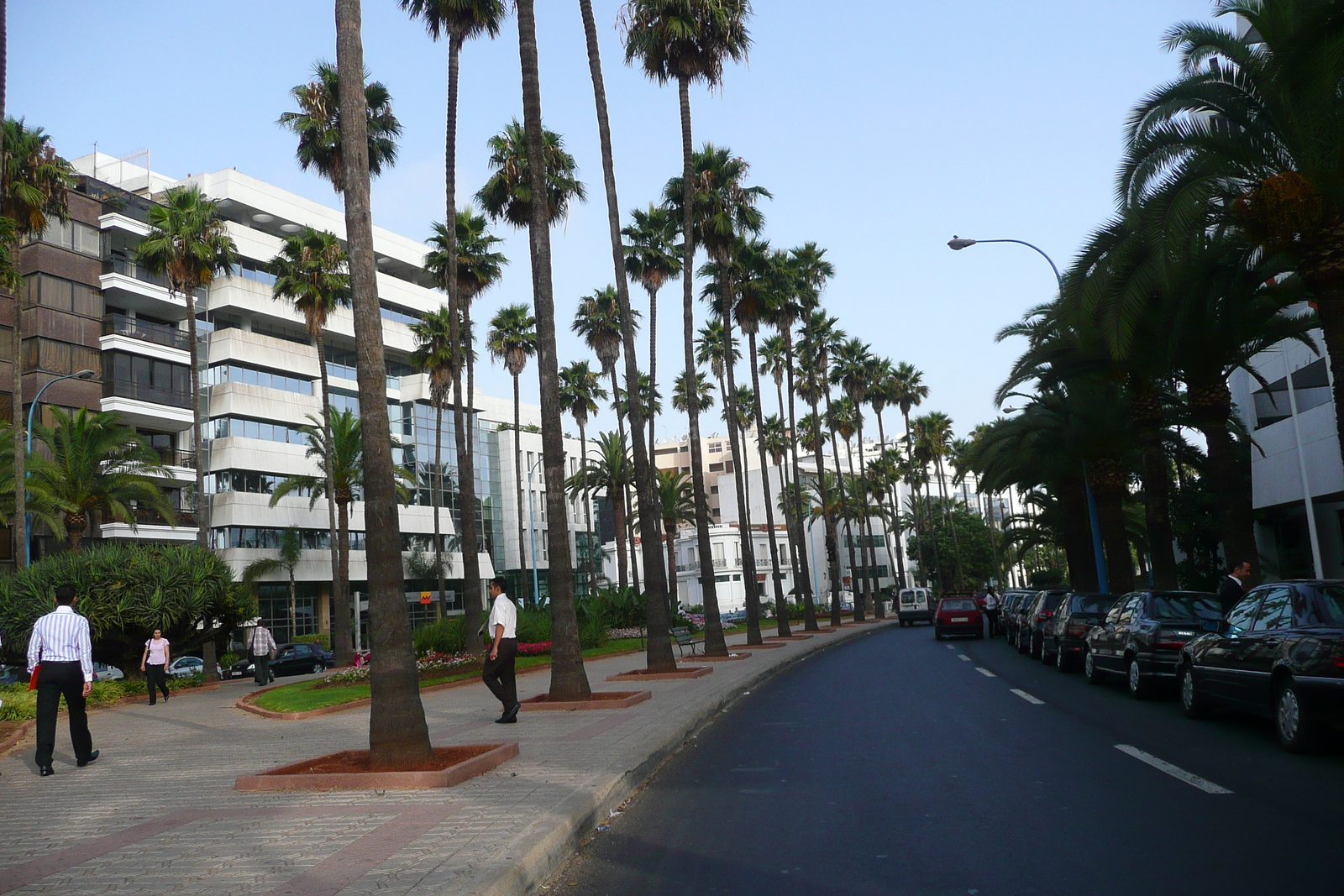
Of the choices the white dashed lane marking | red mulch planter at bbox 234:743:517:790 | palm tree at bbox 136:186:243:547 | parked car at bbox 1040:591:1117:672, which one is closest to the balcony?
palm tree at bbox 136:186:243:547

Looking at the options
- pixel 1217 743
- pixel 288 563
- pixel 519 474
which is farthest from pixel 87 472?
pixel 1217 743

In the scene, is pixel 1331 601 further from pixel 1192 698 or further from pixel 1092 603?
pixel 1092 603

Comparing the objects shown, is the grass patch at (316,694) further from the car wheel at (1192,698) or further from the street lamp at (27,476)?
the car wheel at (1192,698)

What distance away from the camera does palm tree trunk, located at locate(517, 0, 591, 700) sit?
645 inches

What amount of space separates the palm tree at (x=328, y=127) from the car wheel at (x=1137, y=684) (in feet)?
82.0

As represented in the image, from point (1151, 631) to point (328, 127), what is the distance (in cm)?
2657

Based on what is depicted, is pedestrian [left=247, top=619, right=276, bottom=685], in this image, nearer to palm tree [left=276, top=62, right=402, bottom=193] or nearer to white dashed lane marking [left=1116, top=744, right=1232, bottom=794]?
palm tree [left=276, top=62, right=402, bottom=193]

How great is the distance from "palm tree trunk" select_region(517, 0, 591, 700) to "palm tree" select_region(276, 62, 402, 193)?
14.8 m

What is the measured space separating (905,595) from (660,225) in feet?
91.1

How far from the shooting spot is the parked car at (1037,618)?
78.0 ft

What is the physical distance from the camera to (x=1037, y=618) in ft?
79.8

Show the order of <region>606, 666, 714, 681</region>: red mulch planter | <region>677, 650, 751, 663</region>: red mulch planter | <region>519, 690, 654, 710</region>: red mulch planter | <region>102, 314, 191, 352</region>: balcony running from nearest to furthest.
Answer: <region>519, 690, 654, 710</region>: red mulch planter < <region>606, 666, 714, 681</region>: red mulch planter < <region>677, 650, 751, 663</region>: red mulch planter < <region>102, 314, 191, 352</region>: balcony

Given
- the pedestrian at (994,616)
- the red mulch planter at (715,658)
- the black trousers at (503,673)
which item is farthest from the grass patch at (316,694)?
the pedestrian at (994,616)

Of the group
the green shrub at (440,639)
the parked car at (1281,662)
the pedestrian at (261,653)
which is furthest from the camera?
the pedestrian at (261,653)
